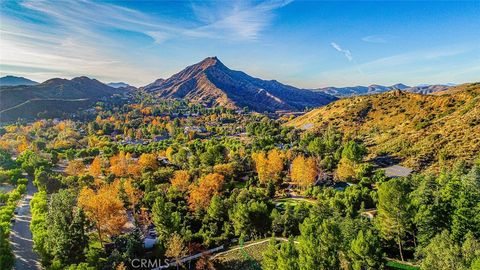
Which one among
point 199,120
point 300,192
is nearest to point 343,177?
point 300,192

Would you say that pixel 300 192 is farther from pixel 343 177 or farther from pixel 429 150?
pixel 429 150

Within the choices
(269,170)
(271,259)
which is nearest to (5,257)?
(271,259)

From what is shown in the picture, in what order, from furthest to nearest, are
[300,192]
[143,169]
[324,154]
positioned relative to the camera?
[324,154]
[143,169]
[300,192]

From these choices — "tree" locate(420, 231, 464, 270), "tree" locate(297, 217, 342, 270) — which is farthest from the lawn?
"tree" locate(420, 231, 464, 270)

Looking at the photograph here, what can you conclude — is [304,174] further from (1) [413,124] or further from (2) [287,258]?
(1) [413,124]

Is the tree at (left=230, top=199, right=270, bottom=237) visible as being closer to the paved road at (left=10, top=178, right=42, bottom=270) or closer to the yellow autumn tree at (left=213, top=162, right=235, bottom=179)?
the paved road at (left=10, top=178, right=42, bottom=270)

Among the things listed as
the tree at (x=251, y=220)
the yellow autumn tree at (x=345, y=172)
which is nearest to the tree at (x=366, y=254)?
the tree at (x=251, y=220)
